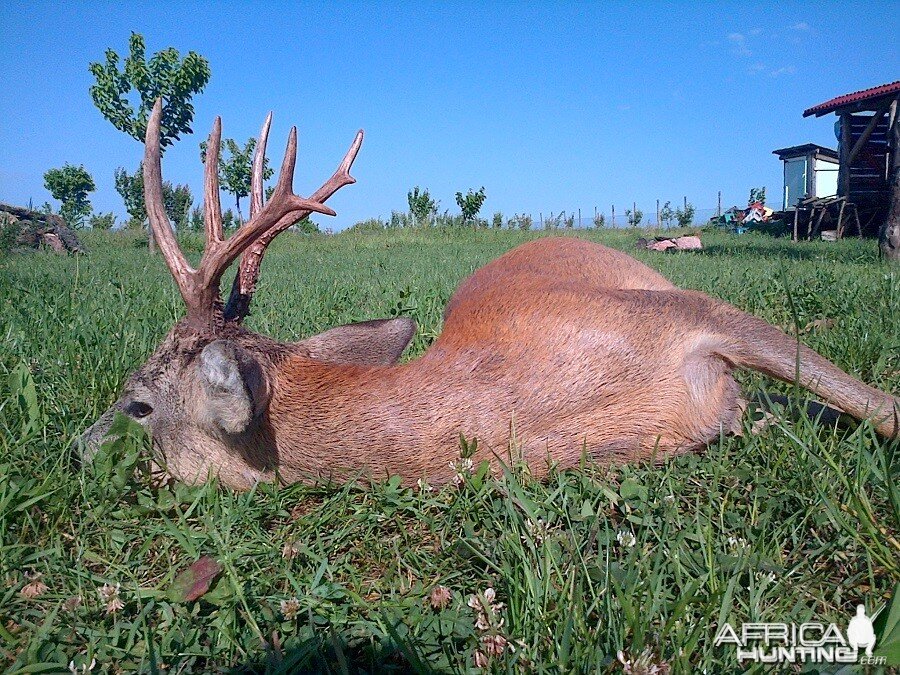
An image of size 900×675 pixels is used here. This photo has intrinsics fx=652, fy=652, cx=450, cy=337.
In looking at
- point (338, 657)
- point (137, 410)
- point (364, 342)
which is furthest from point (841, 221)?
point (338, 657)

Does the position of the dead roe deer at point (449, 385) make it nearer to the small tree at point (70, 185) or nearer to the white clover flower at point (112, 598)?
the white clover flower at point (112, 598)

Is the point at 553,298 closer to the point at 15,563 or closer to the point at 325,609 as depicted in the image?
the point at 325,609

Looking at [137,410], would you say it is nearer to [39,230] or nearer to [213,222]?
[213,222]

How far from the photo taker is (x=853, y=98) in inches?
714

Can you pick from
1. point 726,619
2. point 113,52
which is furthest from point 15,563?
point 113,52

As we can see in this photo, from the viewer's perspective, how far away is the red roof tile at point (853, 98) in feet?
56.2

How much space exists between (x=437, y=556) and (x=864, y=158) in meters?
23.8

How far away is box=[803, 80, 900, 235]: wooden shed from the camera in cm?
1817

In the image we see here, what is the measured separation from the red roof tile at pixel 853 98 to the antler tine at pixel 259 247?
18.4 m

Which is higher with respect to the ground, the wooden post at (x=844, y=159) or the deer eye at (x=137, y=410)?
the wooden post at (x=844, y=159)

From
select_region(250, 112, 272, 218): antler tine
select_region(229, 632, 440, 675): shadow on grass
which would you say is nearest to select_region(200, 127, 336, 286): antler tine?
select_region(250, 112, 272, 218): antler tine

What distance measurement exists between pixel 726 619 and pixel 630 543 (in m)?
0.36
